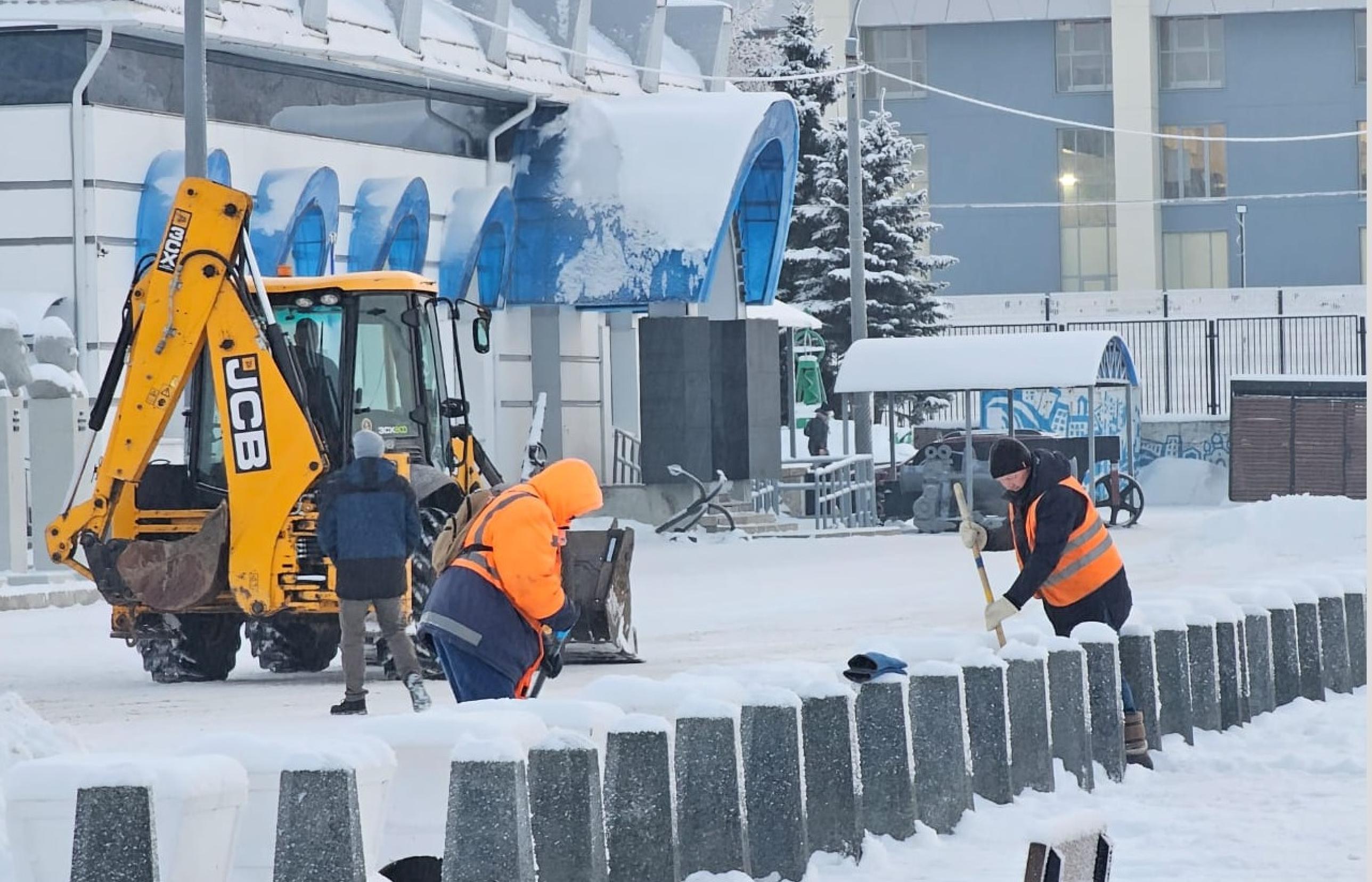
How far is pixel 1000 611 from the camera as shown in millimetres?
11398

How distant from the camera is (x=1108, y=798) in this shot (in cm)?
1079

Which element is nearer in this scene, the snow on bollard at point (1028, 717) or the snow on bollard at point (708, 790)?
the snow on bollard at point (708, 790)

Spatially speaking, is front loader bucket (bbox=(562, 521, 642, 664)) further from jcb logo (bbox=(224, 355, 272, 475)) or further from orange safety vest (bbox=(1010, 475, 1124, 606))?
orange safety vest (bbox=(1010, 475, 1124, 606))

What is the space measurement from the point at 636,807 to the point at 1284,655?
6435mm

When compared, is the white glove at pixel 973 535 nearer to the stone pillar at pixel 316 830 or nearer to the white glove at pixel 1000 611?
the white glove at pixel 1000 611

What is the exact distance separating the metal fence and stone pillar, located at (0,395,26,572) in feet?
82.5

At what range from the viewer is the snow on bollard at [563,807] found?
25.0 ft

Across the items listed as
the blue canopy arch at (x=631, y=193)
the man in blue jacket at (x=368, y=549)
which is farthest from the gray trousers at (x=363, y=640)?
the blue canopy arch at (x=631, y=193)

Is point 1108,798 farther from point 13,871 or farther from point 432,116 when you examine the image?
point 432,116

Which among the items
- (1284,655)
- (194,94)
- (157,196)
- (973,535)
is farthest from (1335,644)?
(157,196)

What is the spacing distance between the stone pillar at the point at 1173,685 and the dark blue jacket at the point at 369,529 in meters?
4.03

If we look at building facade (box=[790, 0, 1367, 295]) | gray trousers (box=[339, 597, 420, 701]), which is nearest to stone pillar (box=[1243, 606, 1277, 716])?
gray trousers (box=[339, 597, 420, 701])

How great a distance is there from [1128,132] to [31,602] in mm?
46972

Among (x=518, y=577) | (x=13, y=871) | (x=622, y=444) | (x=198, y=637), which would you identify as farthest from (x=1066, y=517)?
(x=622, y=444)
